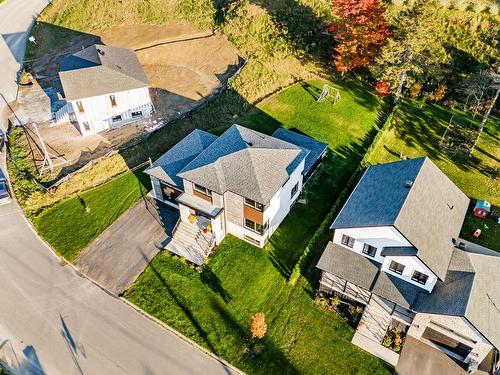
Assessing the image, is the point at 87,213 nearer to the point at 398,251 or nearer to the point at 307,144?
the point at 307,144

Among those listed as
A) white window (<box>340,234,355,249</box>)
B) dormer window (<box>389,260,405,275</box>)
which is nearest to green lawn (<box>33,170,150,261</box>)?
white window (<box>340,234,355,249</box>)

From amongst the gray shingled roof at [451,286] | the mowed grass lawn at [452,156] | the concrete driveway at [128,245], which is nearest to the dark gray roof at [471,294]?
the gray shingled roof at [451,286]

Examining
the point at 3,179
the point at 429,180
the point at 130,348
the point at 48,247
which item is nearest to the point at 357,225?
the point at 429,180

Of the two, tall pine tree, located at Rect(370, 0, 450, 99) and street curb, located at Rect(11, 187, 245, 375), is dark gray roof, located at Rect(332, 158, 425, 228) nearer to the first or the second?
street curb, located at Rect(11, 187, 245, 375)

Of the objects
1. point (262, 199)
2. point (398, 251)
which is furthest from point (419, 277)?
point (262, 199)

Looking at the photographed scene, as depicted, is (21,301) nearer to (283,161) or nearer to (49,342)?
(49,342)
